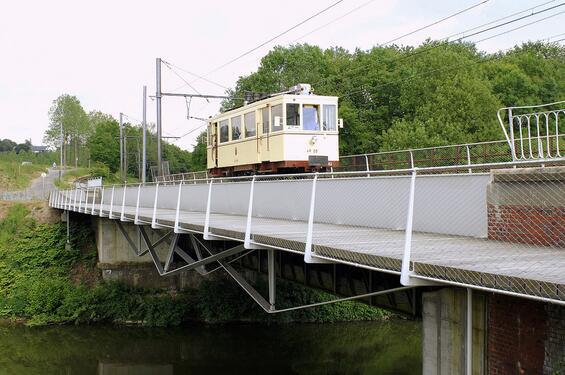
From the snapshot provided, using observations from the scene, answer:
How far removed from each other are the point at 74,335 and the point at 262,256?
14.9 meters

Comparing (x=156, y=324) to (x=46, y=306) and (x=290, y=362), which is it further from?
(x=290, y=362)

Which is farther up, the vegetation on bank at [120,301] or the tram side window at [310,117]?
the tram side window at [310,117]

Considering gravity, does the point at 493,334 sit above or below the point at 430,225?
below

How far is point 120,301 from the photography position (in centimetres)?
2839

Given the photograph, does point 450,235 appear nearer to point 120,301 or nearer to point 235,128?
point 235,128

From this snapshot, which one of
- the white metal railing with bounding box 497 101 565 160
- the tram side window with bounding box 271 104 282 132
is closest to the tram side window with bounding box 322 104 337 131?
the tram side window with bounding box 271 104 282 132

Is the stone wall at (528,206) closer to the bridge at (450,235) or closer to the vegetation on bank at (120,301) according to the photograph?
the bridge at (450,235)

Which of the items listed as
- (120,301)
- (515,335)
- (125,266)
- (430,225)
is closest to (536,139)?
(430,225)

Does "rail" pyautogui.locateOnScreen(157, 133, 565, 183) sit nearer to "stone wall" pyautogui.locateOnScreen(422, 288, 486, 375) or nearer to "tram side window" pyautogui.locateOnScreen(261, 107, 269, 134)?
"tram side window" pyautogui.locateOnScreen(261, 107, 269, 134)

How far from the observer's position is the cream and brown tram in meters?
20.2

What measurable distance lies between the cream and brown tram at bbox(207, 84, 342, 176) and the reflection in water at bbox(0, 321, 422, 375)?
675 centimetres

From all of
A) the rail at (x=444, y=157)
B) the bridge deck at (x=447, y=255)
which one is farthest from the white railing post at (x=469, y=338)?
the rail at (x=444, y=157)

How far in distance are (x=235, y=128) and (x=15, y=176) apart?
56.7 metres

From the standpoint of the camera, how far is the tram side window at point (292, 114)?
20250mm
